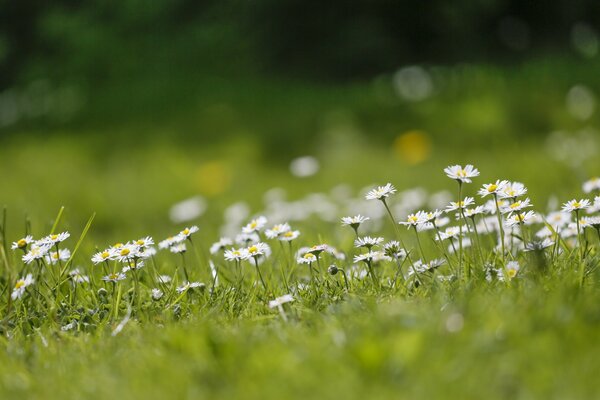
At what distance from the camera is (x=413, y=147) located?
6.68 m

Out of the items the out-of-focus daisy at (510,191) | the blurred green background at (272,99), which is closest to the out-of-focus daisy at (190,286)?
the out-of-focus daisy at (510,191)

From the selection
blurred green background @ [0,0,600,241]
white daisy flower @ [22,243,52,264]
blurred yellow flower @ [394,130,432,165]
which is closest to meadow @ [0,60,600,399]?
white daisy flower @ [22,243,52,264]

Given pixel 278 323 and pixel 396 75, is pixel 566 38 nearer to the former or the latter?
pixel 396 75

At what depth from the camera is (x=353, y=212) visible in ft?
14.5

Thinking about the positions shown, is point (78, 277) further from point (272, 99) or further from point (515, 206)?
point (272, 99)

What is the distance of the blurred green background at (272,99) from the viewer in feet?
20.5

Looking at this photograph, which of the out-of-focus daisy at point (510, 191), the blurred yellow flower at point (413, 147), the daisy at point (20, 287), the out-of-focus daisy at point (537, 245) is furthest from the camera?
the blurred yellow flower at point (413, 147)

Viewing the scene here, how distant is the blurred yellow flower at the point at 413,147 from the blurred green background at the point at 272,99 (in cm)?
2

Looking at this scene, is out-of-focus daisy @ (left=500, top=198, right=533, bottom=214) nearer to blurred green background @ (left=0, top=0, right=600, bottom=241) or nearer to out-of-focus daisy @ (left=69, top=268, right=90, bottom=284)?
out-of-focus daisy @ (left=69, top=268, right=90, bottom=284)

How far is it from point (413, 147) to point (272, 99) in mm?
2717

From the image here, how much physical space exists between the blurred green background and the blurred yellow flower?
23 millimetres

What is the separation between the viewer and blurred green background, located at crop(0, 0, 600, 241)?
624cm

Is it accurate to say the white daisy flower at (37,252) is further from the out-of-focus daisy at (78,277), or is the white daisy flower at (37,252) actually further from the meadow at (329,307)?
the out-of-focus daisy at (78,277)

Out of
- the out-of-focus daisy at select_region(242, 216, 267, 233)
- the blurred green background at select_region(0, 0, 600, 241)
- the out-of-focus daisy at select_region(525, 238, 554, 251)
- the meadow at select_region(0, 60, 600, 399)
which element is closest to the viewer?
the meadow at select_region(0, 60, 600, 399)
